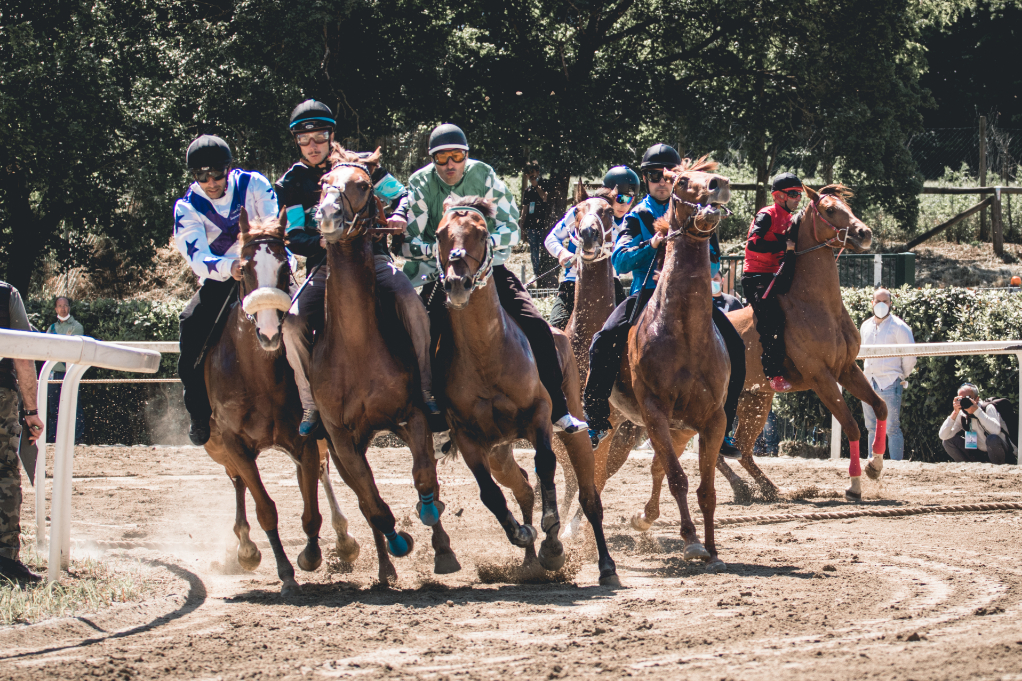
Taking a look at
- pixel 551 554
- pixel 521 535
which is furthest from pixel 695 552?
pixel 521 535

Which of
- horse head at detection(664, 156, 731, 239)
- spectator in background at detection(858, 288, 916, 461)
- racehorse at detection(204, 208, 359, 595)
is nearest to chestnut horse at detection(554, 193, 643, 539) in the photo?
horse head at detection(664, 156, 731, 239)

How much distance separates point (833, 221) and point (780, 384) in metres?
1.58

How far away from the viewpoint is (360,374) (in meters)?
6.04

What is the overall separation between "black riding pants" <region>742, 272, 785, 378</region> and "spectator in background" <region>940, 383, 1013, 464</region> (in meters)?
2.47

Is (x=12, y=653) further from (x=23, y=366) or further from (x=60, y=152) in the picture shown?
(x=60, y=152)

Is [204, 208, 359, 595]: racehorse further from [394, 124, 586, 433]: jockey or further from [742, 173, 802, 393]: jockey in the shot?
[742, 173, 802, 393]: jockey

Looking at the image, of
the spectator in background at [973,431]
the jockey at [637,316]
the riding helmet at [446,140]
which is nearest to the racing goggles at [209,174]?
the riding helmet at [446,140]

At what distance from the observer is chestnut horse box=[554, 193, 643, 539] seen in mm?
7535

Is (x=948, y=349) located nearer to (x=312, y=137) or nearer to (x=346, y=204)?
(x=312, y=137)

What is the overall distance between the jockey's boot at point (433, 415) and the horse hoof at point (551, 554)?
0.94m

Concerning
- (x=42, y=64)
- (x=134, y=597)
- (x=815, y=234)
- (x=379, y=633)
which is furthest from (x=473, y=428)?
(x=42, y=64)

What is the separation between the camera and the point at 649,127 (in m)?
21.6

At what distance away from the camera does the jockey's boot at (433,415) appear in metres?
6.16

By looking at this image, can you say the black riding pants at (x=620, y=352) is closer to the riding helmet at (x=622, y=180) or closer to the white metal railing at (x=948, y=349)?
the riding helmet at (x=622, y=180)
